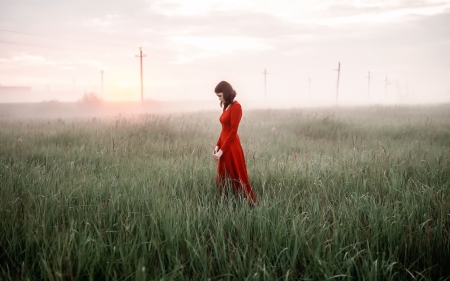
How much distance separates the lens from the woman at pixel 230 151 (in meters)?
3.59

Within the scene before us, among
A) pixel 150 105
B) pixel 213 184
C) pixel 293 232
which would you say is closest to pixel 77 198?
pixel 213 184

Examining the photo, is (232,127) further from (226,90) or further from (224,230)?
(224,230)

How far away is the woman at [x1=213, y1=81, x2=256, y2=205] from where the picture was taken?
359 cm

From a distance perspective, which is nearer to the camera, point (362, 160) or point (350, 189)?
point (350, 189)

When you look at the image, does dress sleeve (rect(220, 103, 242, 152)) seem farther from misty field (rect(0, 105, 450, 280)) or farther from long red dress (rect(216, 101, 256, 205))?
misty field (rect(0, 105, 450, 280))

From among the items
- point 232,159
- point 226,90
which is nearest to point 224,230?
point 232,159

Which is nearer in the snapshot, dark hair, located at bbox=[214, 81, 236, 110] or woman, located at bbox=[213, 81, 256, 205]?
woman, located at bbox=[213, 81, 256, 205]

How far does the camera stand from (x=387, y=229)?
2.22 metres

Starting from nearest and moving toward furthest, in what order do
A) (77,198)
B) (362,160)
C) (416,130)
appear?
1. (77,198)
2. (362,160)
3. (416,130)

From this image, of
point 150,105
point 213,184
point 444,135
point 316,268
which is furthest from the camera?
point 150,105

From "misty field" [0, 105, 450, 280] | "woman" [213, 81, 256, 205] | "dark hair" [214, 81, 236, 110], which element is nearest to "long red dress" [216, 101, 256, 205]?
"woman" [213, 81, 256, 205]

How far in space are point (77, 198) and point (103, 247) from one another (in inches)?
53.1

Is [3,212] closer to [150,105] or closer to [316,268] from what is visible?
[316,268]

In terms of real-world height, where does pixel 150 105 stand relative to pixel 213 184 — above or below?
above
